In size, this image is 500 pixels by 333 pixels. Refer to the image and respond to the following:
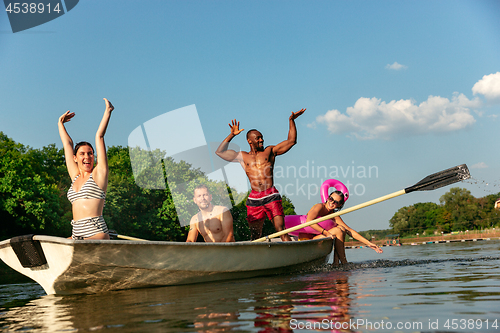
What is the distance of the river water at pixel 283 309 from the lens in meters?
2.89

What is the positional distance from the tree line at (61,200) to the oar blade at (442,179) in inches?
482

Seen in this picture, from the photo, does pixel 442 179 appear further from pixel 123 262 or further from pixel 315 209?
pixel 123 262

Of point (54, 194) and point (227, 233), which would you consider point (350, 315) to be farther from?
point (54, 194)

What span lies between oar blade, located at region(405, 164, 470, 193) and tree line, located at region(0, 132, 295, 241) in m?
12.2

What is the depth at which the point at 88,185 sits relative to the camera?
198 inches

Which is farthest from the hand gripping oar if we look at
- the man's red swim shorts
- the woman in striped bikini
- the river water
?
the woman in striped bikini

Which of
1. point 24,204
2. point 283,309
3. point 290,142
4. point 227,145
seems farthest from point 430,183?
point 24,204

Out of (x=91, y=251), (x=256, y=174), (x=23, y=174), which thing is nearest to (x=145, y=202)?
(x=23, y=174)

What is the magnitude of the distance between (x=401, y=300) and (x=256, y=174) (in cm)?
438

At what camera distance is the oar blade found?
7.11m

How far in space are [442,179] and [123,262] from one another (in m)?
5.31

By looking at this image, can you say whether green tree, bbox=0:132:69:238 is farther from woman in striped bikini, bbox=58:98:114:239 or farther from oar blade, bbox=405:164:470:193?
oar blade, bbox=405:164:470:193

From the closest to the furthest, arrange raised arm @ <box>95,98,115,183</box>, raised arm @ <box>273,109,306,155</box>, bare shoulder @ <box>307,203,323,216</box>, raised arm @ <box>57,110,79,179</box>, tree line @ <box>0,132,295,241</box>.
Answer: raised arm @ <box>95,98,115,183</box>, raised arm @ <box>57,110,79,179</box>, raised arm @ <box>273,109,306,155</box>, bare shoulder @ <box>307,203,323,216</box>, tree line @ <box>0,132,295,241</box>

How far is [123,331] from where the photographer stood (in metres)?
2.95
